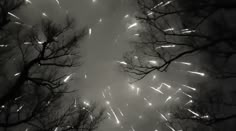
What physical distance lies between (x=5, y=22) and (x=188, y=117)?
6916 millimetres

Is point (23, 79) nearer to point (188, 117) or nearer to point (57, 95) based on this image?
point (57, 95)

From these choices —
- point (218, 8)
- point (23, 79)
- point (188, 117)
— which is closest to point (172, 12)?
point (218, 8)

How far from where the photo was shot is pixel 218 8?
7.46 m

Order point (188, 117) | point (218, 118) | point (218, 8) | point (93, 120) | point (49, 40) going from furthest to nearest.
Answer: point (93, 120) → point (49, 40) → point (188, 117) → point (218, 118) → point (218, 8)

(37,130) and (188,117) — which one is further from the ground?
(188,117)

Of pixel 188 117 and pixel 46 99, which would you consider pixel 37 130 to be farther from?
pixel 188 117

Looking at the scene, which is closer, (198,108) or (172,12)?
(172,12)

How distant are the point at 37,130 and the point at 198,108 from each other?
6123mm

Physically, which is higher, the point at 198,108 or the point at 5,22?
the point at 5,22

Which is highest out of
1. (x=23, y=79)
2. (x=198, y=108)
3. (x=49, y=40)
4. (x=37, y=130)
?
(x=49, y=40)

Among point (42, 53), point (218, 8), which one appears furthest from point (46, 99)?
point (218, 8)

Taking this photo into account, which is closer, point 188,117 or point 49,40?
point 188,117

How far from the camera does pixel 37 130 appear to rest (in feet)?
34.7

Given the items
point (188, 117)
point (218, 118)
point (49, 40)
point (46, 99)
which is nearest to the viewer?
point (218, 118)
